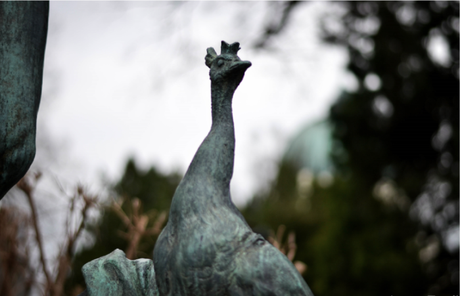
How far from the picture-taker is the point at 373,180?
9016 millimetres

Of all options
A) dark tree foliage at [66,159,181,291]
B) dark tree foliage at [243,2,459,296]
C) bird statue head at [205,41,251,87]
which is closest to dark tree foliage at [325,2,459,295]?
dark tree foliage at [243,2,459,296]

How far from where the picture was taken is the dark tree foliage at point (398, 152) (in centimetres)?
822

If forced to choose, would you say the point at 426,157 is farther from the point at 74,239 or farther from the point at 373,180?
the point at 74,239

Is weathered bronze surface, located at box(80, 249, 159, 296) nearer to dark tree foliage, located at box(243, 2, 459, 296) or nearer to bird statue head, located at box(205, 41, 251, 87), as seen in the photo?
bird statue head, located at box(205, 41, 251, 87)

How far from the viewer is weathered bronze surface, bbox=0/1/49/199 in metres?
2.03

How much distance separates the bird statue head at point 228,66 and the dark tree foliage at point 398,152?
689 cm

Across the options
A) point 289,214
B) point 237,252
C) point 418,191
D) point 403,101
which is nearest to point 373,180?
point 418,191

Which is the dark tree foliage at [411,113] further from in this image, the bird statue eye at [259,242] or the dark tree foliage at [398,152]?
the bird statue eye at [259,242]

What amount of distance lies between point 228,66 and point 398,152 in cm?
746

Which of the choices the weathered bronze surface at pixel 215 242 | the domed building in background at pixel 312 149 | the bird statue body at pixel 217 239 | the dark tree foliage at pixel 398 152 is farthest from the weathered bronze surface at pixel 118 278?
the domed building in background at pixel 312 149

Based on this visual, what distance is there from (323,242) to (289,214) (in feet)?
8.97

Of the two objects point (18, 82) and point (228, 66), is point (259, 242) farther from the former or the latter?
point (18, 82)

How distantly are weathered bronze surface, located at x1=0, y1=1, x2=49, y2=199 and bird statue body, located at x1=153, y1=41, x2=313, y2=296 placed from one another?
74 cm

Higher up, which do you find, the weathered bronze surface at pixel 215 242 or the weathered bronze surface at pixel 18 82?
the weathered bronze surface at pixel 18 82
